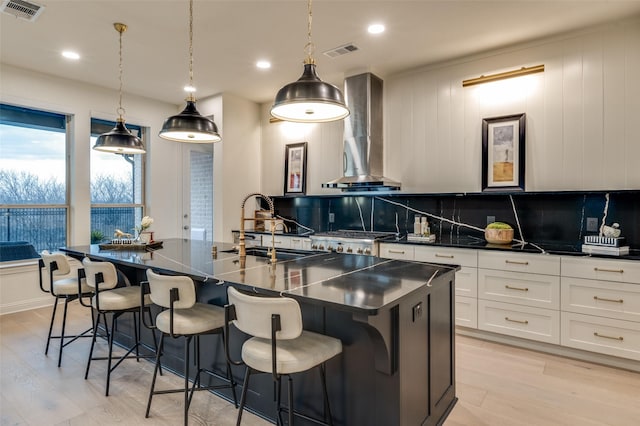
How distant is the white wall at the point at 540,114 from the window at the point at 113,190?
148 inches

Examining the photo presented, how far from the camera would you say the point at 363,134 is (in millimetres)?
4441

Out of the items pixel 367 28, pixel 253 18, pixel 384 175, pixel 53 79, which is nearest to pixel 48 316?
pixel 53 79

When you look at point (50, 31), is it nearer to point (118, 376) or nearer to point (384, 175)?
point (118, 376)

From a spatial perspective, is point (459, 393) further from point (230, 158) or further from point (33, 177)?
point (33, 177)

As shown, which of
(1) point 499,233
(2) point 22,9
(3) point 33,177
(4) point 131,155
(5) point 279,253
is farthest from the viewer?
(4) point 131,155

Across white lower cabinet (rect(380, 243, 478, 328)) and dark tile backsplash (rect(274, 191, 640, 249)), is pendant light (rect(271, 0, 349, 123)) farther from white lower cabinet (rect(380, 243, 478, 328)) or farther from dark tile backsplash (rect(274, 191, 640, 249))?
dark tile backsplash (rect(274, 191, 640, 249))

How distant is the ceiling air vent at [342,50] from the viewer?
3.78 meters

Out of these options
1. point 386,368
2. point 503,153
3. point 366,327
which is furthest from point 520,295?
point 366,327

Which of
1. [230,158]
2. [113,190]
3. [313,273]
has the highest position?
[230,158]

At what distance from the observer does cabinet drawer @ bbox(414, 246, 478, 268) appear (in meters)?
3.51

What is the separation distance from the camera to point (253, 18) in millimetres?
3236

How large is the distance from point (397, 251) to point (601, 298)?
1.76m

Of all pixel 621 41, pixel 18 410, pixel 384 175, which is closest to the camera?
pixel 18 410

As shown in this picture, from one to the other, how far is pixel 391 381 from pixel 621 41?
3555 mm
